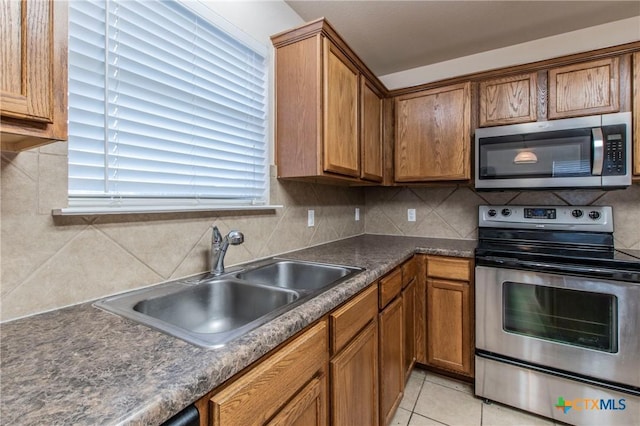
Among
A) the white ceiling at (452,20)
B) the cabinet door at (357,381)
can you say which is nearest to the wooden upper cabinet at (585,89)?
the white ceiling at (452,20)

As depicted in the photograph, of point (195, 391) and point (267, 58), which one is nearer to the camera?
point (195, 391)

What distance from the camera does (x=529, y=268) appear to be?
68.3 inches

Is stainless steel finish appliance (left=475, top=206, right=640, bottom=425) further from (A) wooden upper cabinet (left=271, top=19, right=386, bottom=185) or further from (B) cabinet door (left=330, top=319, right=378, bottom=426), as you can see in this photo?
(A) wooden upper cabinet (left=271, top=19, right=386, bottom=185)

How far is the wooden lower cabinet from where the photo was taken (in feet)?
6.55

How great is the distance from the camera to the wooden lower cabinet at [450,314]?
2.00 m

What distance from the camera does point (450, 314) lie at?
6.73 ft

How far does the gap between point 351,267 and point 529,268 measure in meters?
1.09

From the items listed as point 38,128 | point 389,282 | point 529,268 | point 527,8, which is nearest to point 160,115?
point 38,128

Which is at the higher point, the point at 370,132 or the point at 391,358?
the point at 370,132

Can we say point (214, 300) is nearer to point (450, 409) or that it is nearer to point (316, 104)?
point (316, 104)

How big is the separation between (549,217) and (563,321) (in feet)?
2.34

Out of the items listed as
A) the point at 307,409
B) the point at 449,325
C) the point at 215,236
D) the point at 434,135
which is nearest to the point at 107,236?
the point at 215,236

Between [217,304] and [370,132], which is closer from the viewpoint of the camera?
[217,304]

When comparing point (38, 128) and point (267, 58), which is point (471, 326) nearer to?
point (267, 58)
